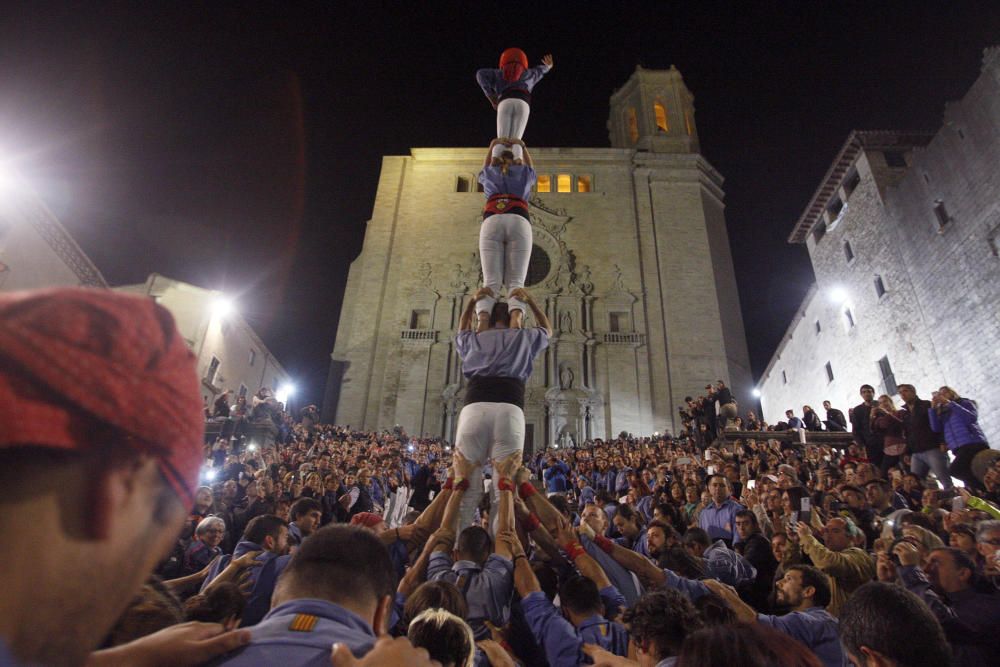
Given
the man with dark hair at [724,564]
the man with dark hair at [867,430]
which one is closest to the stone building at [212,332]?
the man with dark hair at [867,430]

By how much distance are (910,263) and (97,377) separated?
24.4 m

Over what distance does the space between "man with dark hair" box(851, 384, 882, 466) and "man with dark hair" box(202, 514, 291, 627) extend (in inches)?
368

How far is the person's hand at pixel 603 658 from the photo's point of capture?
2.51 meters

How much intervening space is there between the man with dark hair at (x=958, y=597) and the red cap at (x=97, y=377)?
4173 millimetres

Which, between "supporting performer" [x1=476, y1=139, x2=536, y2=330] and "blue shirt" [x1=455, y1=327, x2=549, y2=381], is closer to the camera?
"blue shirt" [x1=455, y1=327, x2=549, y2=381]

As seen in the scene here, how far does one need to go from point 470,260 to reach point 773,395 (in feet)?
68.5

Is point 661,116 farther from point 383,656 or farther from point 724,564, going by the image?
point 383,656

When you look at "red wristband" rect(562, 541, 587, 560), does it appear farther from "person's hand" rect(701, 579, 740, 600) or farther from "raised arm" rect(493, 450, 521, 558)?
"person's hand" rect(701, 579, 740, 600)

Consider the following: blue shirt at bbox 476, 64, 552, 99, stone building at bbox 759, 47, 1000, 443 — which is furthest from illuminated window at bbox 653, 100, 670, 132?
blue shirt at bbox 476, 64, 552, 99

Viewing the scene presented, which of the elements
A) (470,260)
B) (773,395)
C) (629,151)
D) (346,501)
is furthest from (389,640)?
(629,151)

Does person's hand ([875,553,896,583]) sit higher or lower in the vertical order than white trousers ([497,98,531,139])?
lower

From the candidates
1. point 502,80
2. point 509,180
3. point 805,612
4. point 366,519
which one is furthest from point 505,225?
point 805,612

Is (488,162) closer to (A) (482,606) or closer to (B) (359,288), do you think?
(A) (482,606)

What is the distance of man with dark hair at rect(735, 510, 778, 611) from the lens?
176 inches
